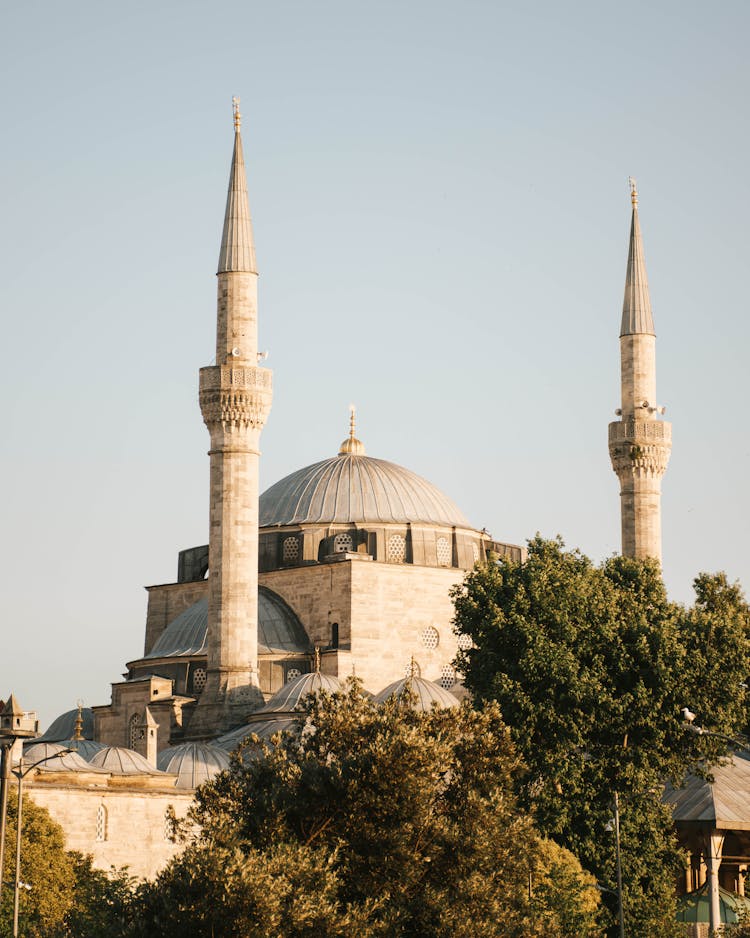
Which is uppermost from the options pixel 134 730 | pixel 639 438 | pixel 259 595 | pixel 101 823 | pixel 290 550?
pixel 639 438

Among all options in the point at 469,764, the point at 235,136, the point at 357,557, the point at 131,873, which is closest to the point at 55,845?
the point at 131,873

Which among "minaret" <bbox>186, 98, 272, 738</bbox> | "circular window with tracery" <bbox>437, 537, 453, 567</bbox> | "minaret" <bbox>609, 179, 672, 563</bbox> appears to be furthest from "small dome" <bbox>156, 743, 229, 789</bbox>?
"minaret" <bbox>609, 179, 672, 563</bbox>

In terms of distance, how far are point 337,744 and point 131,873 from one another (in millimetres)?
17406

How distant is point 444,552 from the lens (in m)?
53.4

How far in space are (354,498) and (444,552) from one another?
3303mm

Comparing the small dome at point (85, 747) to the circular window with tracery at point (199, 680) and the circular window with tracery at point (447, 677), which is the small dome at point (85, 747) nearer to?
the circular window with tracery at point (199, 680)

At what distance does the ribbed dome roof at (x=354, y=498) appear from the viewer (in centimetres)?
5388

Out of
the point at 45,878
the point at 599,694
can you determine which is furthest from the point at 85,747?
the point at 599,694

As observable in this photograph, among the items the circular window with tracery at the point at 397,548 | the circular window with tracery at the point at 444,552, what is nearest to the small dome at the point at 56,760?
the circular window with tracery at the point at 397,548

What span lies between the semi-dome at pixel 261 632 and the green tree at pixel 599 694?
41.6 ft

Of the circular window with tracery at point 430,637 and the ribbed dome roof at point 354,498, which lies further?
the ribbed dome roof at point 354,498

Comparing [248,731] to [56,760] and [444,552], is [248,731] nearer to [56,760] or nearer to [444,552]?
[56,760]

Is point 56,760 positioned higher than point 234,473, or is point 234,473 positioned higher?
point 234,473

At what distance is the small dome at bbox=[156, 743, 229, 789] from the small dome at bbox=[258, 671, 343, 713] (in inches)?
71.2
